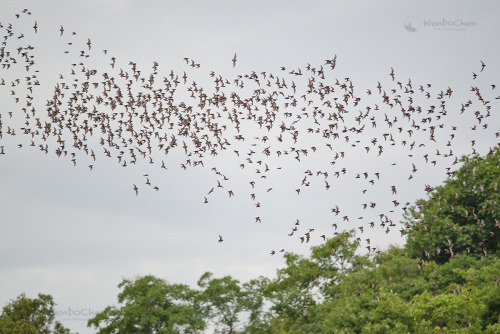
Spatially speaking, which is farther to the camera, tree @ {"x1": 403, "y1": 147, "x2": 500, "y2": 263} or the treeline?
tree @ {"x1": 403, "y1": 147, "x2": 500, "y2": 263}

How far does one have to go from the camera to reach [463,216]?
48.9m

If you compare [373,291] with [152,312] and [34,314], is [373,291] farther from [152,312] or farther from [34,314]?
[34,314]

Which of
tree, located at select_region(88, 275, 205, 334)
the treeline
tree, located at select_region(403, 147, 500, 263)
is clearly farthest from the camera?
tree, located at select_region(88, 275, 205, 334)

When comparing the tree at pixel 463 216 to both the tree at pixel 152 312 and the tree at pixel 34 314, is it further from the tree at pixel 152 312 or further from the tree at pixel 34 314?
the tree at pixel 34 314

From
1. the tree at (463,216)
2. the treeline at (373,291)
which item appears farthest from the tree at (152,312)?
the tree at (463,216)

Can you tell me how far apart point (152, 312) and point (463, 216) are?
3097 centimetres

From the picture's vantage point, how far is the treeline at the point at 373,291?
3669 cm

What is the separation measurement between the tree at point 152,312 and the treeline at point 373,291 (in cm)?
10

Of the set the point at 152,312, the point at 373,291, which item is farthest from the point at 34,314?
the point at 373,291

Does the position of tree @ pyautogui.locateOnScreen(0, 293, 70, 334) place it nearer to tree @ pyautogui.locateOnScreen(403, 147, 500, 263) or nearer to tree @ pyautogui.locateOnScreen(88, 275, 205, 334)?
tree @ pyautogui.locateOnScreen(88, 275, 205, 334)

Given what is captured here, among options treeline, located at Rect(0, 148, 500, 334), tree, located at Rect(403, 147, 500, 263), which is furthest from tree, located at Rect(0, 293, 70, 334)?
tree, located at Rect(403, 147, 500, 263)

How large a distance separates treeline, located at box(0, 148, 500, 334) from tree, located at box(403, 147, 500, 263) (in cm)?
8

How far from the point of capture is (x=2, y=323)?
6025 centimetres

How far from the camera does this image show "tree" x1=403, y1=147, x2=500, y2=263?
47219 millimetres
